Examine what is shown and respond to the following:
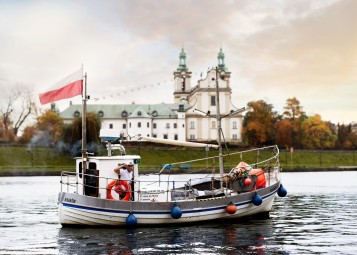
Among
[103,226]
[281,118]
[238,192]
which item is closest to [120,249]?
[103,226]

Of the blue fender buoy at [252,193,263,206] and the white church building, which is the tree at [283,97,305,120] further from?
the blue fender buoy at [252,193,263,206]

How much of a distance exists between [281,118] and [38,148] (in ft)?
265

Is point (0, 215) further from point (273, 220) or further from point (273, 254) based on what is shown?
point (273, 254)

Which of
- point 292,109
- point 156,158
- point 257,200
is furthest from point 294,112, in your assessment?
point 257,200

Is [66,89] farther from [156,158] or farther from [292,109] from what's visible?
[292,109]

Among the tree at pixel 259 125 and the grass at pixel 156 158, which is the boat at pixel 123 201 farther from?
the tree at pixel 259 125

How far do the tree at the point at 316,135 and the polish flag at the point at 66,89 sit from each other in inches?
5493

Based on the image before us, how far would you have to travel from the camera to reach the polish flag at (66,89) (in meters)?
29.1

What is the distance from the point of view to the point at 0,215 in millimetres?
37031

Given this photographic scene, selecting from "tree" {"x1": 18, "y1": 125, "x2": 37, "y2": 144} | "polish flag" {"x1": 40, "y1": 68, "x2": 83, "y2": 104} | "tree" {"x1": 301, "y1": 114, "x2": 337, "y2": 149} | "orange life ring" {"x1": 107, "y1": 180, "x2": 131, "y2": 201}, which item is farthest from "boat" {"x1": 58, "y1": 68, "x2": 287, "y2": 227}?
"tree" {"x1": 301, "y1": 114, "x2": 337, "y2": 149}

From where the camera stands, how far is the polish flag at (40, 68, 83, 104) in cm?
2906

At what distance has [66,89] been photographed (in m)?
29.2

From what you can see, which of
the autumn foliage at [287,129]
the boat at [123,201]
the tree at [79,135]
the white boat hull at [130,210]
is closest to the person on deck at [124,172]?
the boat at [123,201]

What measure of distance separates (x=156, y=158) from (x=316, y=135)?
5715 centimetres
